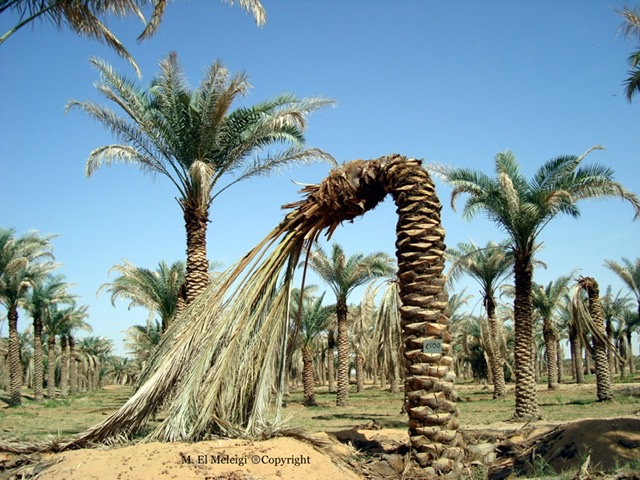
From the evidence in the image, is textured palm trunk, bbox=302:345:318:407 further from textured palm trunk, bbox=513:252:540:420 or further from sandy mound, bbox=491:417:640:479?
sandy mound, bbox=491:417:640:479

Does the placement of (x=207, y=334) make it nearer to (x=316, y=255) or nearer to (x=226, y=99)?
(x=226, y=99)

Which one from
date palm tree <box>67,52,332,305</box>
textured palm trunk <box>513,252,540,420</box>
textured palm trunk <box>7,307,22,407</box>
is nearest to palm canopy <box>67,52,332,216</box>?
date palm tree <box>67,52,332,305</box>

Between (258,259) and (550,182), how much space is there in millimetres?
12529

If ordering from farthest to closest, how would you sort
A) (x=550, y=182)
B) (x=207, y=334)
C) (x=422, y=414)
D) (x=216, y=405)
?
(x=550, y=182), (x=207, y=334), (x=216, y=405), (x=422, y=414)

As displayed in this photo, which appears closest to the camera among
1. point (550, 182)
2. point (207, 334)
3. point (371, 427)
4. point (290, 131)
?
point (207, 334)

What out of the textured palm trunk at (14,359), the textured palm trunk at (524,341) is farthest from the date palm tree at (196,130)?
the textured palm trunk at (14,359)

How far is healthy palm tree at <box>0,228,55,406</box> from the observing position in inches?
1072

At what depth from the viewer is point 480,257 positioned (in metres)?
25.8

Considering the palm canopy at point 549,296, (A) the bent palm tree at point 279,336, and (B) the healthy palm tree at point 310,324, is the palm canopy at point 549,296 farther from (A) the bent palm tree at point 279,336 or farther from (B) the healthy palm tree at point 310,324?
(A) the bent palm tree at point 279,336

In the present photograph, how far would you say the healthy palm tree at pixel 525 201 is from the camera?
53.4 ft

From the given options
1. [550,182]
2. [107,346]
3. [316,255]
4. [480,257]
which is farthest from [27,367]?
[550,182]

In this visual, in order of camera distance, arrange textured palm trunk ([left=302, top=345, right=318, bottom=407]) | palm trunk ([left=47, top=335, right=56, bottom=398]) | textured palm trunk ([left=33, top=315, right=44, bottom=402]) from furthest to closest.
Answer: palm trunk ([left=47, top=335, right=56, bottom=398]), textured palm trunk ([left=33, top=315, right=44, bottom=402]), textured palm trunk ([left=302, top=345, right=318, bottom=407])

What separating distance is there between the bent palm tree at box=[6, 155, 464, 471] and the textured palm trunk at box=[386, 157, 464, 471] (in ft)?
0.04

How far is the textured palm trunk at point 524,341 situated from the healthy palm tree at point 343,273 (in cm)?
852
